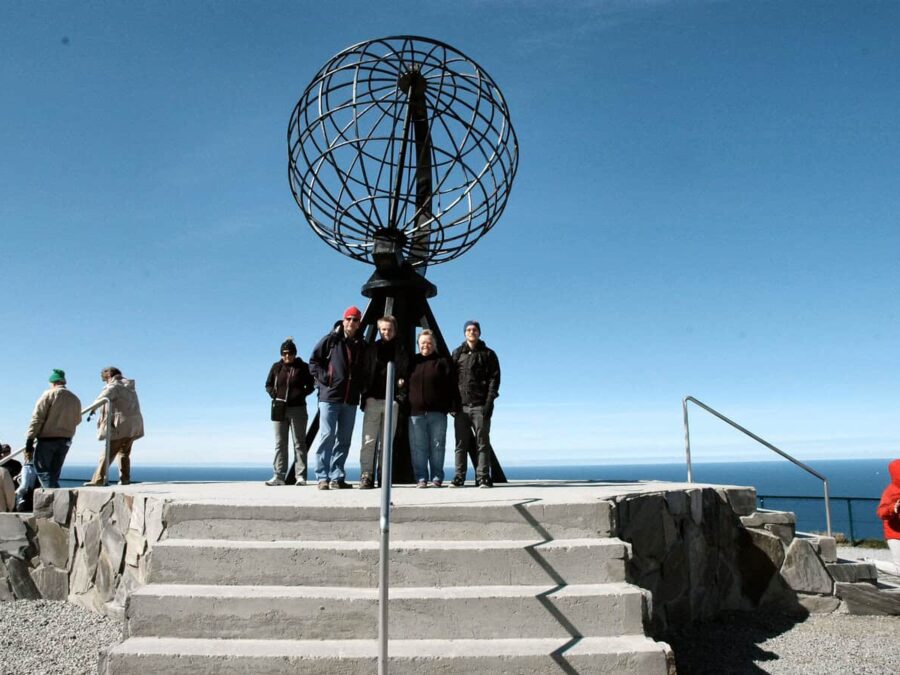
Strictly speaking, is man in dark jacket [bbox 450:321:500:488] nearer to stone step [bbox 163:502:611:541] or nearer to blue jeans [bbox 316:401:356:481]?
blue jeans [bbox 316:401:356:481]

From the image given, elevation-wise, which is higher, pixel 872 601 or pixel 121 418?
pixel 121 418

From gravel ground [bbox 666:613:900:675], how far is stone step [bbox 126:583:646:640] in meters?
1.34

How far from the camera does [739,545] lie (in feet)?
19.9

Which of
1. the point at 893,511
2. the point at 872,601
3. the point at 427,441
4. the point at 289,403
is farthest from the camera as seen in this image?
the point at 289,403

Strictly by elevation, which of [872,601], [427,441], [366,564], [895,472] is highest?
[427,441]

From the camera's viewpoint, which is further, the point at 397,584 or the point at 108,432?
the point at 108,432

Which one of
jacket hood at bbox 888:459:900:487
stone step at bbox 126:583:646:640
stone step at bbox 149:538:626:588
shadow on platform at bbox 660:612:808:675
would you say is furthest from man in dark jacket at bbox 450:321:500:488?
jacket hood at bbox 888:459:900:487

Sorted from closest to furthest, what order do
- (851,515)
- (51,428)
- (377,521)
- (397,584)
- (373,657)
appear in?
(373,657) < (397,584) < (377,521) < (51,428) < (851,515)

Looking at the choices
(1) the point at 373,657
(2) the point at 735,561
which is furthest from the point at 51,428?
(2) the point at 735,561

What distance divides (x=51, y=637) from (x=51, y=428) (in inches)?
104

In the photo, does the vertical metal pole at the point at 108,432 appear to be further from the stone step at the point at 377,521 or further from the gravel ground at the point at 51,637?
the stone step at the point at 377,521

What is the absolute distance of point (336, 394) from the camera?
5594 mm

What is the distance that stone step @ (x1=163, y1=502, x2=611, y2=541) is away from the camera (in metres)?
3.89

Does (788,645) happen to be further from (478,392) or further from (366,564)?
(366,564)
